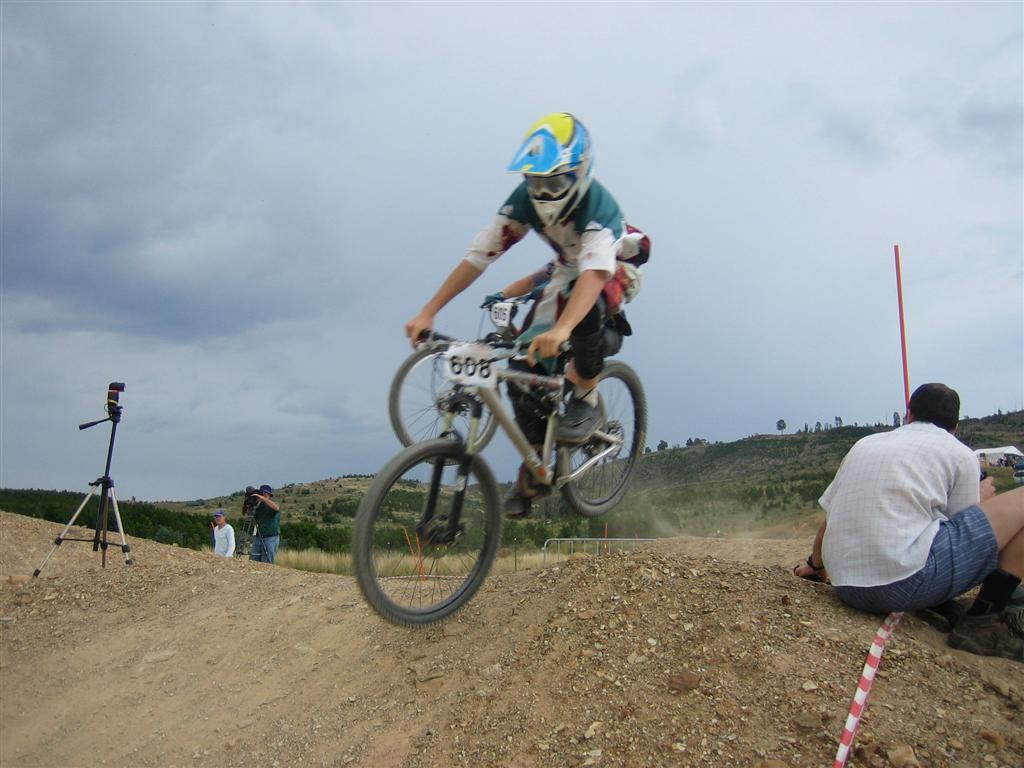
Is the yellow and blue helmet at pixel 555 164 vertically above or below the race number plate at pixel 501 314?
above

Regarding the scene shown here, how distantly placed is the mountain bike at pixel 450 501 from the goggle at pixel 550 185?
93 centimetres

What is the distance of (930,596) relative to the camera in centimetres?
531

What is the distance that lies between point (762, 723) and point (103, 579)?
757 centimetres

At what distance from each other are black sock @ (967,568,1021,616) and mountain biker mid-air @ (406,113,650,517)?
2.86 meters

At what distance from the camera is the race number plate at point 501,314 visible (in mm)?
5410

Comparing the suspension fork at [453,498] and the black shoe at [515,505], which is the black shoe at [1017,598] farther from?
the suspension fork at [453,498]

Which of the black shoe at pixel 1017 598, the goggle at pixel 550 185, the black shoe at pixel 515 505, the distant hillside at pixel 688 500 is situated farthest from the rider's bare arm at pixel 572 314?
the black shoe at pixel 1017 598

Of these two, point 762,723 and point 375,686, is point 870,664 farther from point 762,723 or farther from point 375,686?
point 375,686

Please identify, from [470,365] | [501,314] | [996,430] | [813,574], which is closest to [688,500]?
[996,430]

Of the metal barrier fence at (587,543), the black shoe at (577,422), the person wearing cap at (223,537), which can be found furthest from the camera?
the metal barrier fence at (587,543)

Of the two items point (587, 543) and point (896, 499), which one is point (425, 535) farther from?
point (587, 543)

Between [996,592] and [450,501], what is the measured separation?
373 cm

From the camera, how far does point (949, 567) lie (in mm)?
5242

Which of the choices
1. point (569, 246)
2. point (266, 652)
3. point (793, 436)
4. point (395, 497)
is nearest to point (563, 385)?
point (569, 246)
